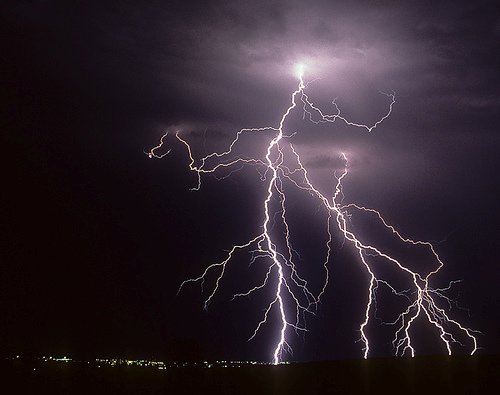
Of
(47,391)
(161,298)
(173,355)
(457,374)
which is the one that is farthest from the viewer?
(161,298)

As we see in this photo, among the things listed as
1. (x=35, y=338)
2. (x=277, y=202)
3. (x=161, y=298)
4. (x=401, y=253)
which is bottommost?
(x=35, y=338)

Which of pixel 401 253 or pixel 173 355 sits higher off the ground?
pixel 401 253

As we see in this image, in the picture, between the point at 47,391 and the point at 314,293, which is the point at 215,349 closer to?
the point at 314,293

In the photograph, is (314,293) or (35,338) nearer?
(35,338)

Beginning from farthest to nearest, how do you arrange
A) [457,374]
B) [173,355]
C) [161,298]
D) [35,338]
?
[161,298] → [35,338] → [173,355] → [457,374]

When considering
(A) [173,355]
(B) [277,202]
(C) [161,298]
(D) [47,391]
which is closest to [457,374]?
(D) [47,391]

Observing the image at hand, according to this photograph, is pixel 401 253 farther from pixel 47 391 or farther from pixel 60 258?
pixel 47 391

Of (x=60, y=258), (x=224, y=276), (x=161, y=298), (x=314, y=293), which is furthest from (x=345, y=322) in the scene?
(x=60, y=258)
